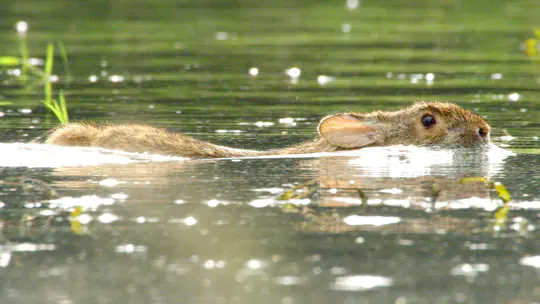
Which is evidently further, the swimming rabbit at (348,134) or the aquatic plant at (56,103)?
the aquatic plant at (56,103)

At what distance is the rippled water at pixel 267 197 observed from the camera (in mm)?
6648

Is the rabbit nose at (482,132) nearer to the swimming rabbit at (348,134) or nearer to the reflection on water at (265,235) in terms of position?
the swimming rabbit at (348,134)

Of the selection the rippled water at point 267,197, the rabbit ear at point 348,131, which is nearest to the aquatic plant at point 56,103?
the rippled water at point 267,197

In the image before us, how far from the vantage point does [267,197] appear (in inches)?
359

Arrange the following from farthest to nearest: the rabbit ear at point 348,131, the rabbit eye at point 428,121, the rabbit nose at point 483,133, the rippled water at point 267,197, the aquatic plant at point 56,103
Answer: the aquatic plant at point 56,103 < the rabbit ear at point 348,131 < the rabbit eye at point 428,121 < the rabbit nose at point 483,133 < the rippled water at point 267,197

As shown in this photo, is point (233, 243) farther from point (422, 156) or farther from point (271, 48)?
point (271, 48)

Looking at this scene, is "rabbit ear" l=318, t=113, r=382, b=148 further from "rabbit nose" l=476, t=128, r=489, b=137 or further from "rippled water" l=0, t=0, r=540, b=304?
"rabbit nose" l=476, t=128, r=489, b=137

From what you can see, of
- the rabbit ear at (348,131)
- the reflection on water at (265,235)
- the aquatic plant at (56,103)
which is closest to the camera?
the reflection on water at (265,235)

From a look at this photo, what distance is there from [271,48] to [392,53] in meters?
2.65

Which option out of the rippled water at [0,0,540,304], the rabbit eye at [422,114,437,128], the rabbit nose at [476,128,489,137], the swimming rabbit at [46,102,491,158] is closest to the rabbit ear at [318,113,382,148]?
the swimming rabbit at [46,102,491,158]

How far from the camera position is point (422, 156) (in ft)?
37.7

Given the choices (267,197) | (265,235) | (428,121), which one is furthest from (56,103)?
(265,235)

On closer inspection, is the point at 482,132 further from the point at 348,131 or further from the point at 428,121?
the point at 348,131

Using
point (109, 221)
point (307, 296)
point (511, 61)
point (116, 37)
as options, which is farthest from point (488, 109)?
point (116, 37)
